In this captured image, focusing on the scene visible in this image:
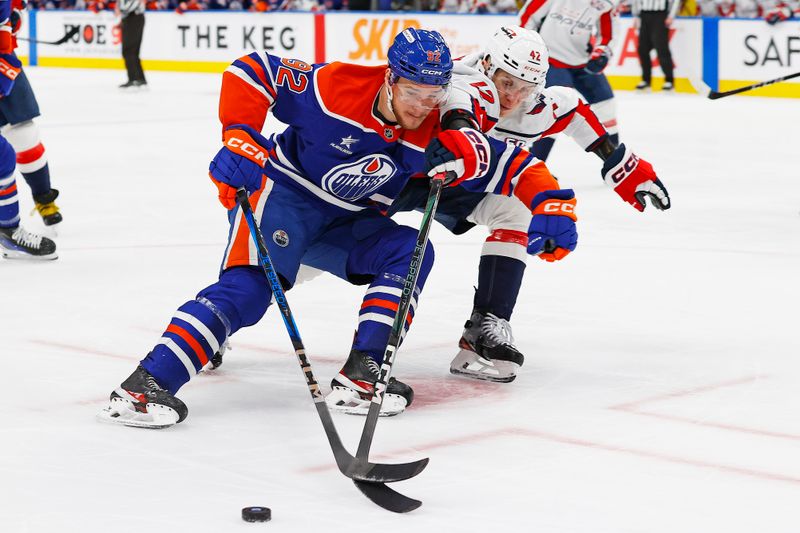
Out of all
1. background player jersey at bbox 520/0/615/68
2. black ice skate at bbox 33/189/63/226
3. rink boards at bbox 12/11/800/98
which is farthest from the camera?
rink boards at bbox 12/11/800/98

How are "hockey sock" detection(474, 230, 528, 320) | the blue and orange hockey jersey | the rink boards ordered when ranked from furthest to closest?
the rink boards < "hockey sock" detection(474, 230, 528, 320) < the blue and orange hockey jersey

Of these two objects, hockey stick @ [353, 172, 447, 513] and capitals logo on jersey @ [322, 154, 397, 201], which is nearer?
hockey stick @ [353, 172, 447, 513]

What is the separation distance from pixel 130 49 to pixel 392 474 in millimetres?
11842

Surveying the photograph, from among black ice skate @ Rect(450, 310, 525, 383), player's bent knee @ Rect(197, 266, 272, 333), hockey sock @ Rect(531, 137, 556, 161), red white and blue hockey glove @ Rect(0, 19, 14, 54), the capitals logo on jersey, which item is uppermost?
the capitals logo on jersey

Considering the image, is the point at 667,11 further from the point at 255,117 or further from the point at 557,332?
the point at 255,117

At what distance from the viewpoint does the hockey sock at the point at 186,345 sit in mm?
2980

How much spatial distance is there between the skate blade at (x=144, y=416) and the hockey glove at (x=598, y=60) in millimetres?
5017

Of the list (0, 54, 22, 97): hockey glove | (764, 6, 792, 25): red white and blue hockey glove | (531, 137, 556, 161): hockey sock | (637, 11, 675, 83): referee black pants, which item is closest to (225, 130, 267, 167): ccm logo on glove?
(0, 54, 22, 97): hockey glove

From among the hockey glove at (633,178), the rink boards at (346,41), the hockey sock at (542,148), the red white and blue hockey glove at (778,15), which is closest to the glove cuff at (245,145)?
the hockey glove at (633,178)

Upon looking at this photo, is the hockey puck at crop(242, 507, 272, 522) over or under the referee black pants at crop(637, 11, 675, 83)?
over

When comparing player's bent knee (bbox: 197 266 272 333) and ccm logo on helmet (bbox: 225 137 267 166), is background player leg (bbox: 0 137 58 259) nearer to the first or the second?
player's bent knee (bbox: 197 266 272 333)

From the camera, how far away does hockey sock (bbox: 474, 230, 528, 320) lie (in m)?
3.60

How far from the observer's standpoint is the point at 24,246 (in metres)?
5.12

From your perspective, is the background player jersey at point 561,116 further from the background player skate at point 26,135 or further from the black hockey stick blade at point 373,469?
the background player skate at point 26,135
